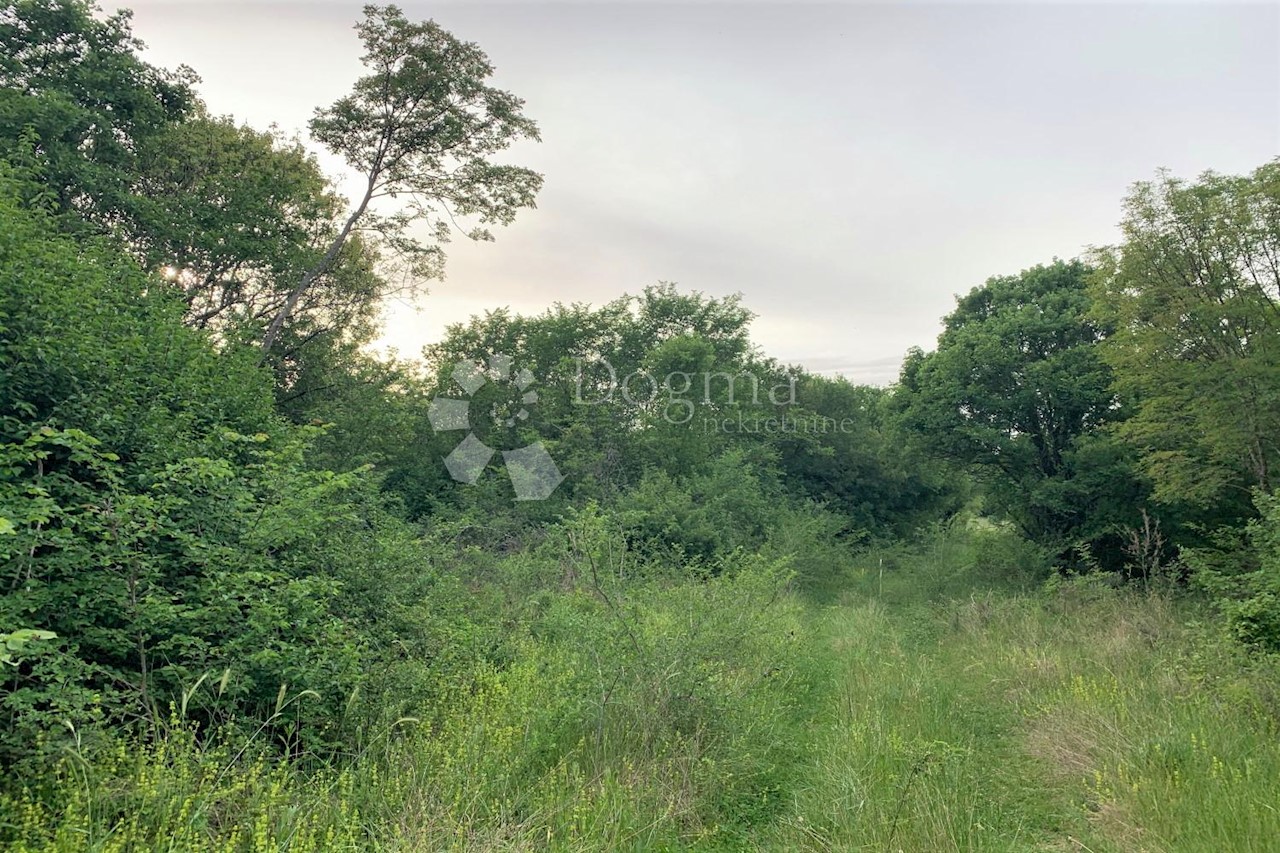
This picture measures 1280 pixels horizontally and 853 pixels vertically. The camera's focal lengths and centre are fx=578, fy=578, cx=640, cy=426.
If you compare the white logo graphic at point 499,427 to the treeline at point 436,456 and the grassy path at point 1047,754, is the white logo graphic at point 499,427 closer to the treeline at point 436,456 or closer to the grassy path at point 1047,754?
the treeline at point 436,456

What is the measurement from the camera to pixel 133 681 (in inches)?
128

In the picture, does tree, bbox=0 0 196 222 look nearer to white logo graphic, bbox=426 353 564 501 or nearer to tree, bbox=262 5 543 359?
tree, bbox=262 5 543 359

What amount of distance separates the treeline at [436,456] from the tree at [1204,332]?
53 millimetres

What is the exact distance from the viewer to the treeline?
3.40 metres

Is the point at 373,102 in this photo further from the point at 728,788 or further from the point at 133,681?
the point at 728,788

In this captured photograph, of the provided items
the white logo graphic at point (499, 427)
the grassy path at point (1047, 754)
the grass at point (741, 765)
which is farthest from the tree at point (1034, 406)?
the white logo graphic at point (499, 427)

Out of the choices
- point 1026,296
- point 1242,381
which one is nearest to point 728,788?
point 1242,381

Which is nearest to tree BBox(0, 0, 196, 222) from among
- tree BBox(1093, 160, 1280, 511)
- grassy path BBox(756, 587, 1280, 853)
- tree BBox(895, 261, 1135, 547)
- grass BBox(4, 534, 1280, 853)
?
grass BBox(4, 534, 1280, 853)

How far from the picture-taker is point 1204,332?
9195 millimetres

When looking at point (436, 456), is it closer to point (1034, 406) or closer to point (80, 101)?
point (80, 101)

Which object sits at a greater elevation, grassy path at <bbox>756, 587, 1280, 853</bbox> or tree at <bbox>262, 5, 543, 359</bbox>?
tree at <bbox>262, 5, 543, 359</bbox>

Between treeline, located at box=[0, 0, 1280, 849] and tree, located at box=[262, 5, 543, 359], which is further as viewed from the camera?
tree, located at box=[262, 5, 543, 359]

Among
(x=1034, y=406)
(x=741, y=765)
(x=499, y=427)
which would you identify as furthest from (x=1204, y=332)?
(x=499, y=427)

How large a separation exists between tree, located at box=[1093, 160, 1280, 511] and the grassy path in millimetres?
4578
